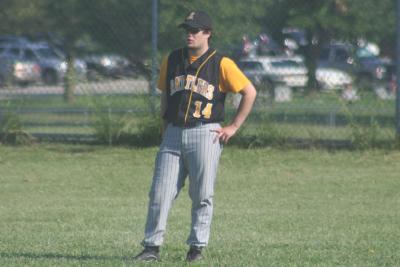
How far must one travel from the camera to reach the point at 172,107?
24.3 ft

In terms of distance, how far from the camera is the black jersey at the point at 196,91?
7305 millimetres

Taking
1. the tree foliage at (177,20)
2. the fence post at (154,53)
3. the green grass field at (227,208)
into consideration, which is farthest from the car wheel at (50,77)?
the fence post at (154,53)

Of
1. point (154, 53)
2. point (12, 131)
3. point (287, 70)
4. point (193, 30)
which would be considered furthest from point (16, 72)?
point (193, 30)

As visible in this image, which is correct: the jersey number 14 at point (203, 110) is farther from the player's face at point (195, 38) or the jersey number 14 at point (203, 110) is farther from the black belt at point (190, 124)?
the player's face at point (195, 38)

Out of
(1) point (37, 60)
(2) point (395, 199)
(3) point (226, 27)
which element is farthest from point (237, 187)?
(1) point (37, 60)

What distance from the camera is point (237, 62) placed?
1362 centimetres

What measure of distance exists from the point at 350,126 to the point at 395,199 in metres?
2.40

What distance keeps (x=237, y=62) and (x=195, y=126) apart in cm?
635

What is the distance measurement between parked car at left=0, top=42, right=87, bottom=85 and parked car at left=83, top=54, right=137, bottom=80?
4.1 inches

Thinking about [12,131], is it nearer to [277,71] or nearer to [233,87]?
[277,71]

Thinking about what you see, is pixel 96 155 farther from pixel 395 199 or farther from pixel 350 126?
pixel 395 199

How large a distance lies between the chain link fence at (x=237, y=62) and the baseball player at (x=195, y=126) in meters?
6.12

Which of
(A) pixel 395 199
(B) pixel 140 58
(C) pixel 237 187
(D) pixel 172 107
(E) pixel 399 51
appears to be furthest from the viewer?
(B) pixel 140 58

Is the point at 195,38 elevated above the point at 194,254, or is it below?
above
